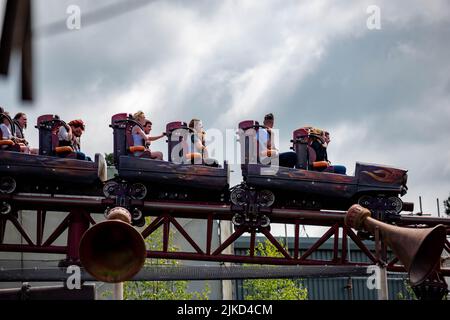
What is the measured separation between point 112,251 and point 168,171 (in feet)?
12.8

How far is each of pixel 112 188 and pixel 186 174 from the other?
0.92 metres

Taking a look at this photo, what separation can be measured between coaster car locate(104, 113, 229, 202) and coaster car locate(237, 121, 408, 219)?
1.24ft

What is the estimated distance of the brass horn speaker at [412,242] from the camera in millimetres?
5602

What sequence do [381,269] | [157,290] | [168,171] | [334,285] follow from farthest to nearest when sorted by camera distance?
[334,285]
[157,290]
[168,171]
[381,269]

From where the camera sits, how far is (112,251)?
5.32 meters

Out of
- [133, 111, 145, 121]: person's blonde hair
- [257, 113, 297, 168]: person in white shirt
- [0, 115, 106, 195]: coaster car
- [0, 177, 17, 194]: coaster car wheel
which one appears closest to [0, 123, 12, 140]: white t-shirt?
[0, 115, 106, 195]: coaster car

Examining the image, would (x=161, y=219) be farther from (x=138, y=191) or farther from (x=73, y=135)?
(x=73, y=135)

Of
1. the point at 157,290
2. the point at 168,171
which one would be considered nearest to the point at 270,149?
the point at 168,171

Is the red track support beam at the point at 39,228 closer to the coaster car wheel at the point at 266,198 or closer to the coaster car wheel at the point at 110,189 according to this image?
the coaster car wheel at the point at 110,189

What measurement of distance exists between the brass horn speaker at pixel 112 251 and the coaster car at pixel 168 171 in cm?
382

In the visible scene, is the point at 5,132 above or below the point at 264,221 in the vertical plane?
above

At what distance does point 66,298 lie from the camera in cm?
652

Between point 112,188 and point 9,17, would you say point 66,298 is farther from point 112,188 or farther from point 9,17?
point 9,17
